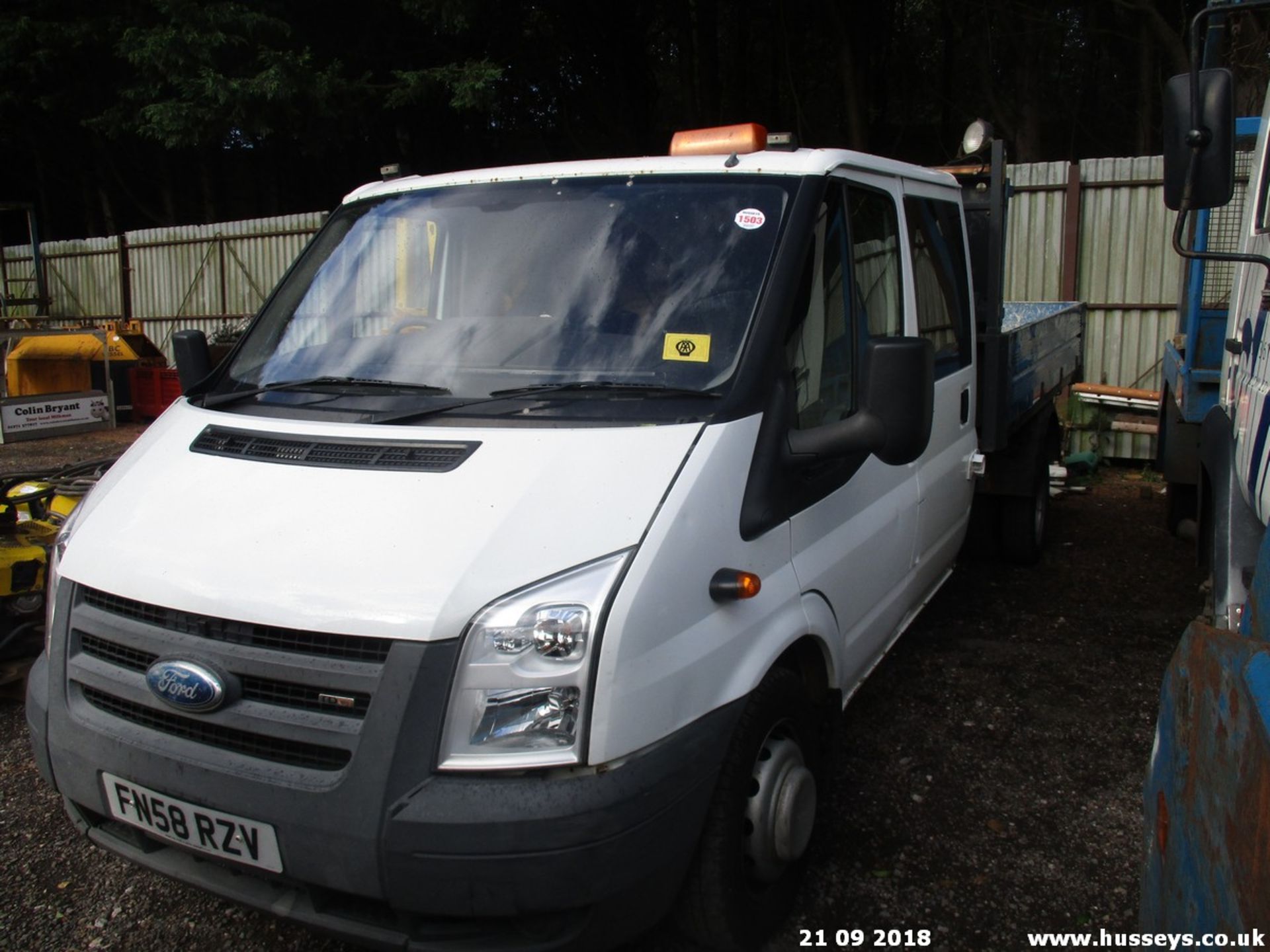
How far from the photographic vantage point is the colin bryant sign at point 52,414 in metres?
10.9

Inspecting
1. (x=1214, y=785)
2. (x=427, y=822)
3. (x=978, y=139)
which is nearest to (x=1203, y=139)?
(x=1214, y=785)

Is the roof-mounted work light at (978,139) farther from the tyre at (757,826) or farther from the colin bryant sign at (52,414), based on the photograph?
the colin bryant sign at (52,414)

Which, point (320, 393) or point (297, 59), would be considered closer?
point (320, 393)

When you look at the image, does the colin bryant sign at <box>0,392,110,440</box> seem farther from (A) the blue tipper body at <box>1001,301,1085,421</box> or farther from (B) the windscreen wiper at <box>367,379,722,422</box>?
(B) the windscreen wiper at <box>367,379,722,422</box>

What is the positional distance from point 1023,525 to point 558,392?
158 inches

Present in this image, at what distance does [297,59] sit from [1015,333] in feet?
41.3

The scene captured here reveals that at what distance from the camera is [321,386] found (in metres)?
3.00

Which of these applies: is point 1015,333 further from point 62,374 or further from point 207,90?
point 207,90

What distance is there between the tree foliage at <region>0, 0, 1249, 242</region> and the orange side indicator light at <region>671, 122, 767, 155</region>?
34.8 feet

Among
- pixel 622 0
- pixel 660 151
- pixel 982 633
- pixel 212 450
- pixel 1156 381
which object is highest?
pixel 622 0

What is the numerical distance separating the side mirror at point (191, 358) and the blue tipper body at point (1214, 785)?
3193 millimetres

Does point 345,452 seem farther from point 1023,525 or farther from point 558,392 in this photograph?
point 1023,525

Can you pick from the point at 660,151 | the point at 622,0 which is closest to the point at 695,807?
the point at 622,0

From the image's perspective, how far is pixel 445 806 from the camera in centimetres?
203
